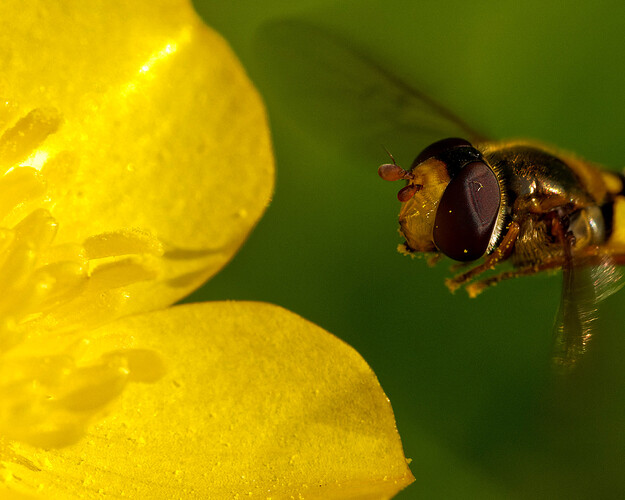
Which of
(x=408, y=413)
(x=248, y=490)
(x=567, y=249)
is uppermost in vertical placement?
(x=567, y=249)

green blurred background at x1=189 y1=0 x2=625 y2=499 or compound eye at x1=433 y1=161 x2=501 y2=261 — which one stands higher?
compound eye at x1=433 y1=161 x2=501 y2=261

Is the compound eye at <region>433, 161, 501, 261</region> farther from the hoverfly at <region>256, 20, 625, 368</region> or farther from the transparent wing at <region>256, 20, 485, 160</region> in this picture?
the transparent wing at <region>256, 20, 485, 160</region>

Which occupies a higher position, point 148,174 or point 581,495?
point 148,174

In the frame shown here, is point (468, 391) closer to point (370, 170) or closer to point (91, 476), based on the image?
point (370, 170)

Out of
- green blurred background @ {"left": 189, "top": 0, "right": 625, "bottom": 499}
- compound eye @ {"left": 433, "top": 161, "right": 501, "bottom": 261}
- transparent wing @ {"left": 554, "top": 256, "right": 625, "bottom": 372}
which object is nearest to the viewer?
transparent wing @ {"left": 554, "top": 256, "right": 625, "bottom": 372}

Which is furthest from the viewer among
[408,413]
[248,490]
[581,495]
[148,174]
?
[408,413]

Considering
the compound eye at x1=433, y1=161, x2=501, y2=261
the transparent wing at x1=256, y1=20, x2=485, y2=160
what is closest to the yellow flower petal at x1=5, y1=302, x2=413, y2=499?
the compound eye at x1=433, y1=161, x2=501, y2=261

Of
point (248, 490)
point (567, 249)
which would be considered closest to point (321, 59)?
point (567, 249)
